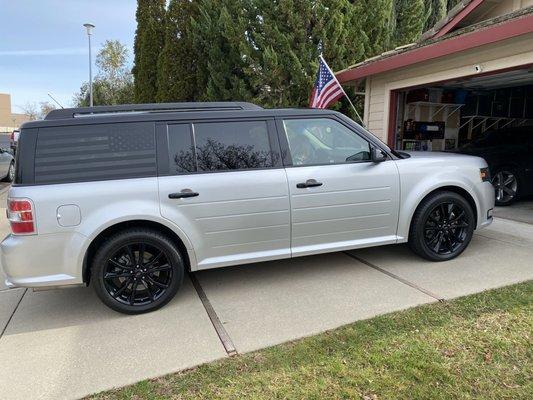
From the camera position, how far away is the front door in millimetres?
4121

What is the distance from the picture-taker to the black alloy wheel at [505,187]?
790 cm

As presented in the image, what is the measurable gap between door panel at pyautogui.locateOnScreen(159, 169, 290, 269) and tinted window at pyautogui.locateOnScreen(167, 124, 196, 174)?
0.32 feet

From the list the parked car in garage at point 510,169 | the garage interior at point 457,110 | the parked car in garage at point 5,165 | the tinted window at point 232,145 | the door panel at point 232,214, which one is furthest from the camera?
the parked car in garage at point 5,165

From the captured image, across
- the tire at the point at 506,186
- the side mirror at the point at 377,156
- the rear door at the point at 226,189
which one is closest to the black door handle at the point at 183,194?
the rear door at the point at 226,189

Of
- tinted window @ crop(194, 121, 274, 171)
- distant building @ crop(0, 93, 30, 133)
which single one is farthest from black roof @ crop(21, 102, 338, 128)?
distant building @ crop(0, 93, 30, 133)

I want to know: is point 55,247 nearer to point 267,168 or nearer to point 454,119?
point 267,168

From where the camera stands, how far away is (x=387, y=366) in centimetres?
280

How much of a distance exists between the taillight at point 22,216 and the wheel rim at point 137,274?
0.68m

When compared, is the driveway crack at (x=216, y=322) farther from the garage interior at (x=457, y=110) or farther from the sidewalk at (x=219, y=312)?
the garage interior at (x=457, y=110)

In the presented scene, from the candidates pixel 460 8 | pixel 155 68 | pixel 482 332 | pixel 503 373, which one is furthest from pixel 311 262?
pixel 155 68

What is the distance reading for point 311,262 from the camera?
4871 millimetres

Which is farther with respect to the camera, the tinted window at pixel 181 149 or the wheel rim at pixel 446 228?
the wheel rim at pixel 446 228

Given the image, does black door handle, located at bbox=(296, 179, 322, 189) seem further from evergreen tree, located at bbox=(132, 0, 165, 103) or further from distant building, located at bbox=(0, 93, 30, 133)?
distant building, located at bbox=(0, 93, 30, 133)

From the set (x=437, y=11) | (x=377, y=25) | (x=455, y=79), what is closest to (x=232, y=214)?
(x=455, y=79)
